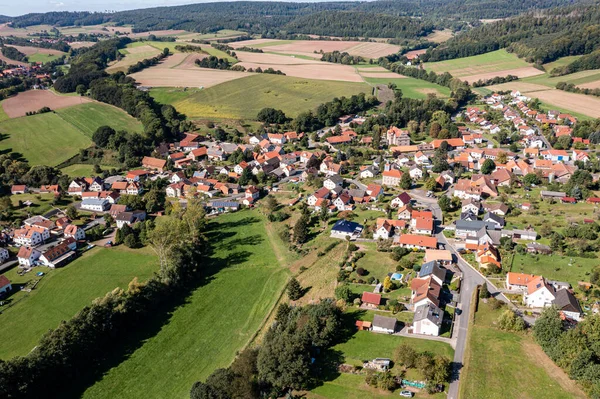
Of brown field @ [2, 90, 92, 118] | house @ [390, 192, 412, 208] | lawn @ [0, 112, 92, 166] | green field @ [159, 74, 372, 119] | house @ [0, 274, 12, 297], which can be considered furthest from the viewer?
green field @ [159, 74, 372, 119]

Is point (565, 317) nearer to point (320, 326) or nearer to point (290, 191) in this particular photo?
point (320, 326)

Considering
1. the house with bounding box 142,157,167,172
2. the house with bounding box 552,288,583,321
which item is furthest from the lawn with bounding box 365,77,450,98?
the house with bounding box 552,288,583,321

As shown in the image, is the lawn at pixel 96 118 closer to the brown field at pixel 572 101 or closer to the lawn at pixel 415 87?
the lawn at pixel 415 87

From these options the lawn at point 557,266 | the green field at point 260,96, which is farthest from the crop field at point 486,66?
the lawn at point 557,266

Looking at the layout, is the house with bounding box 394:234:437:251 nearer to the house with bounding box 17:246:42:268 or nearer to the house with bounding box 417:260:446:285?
the house with bounding box 417:260:446:285

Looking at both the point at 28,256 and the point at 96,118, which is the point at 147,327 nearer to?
the point at 28,256

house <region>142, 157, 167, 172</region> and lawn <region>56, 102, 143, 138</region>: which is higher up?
lawn <region>56, 102, 143, 138</region>

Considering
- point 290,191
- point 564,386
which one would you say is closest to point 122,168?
point 290,191
